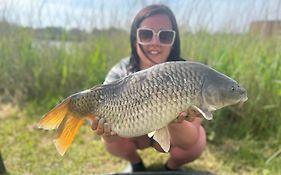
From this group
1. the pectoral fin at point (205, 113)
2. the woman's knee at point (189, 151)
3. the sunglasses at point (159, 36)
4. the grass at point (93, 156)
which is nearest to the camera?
the pectoral fin at point (205, 113)

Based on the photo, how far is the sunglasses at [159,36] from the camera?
1433 mm

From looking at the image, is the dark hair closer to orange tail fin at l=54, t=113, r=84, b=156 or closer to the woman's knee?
the woman's knee

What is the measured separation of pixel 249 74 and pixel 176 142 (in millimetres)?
852

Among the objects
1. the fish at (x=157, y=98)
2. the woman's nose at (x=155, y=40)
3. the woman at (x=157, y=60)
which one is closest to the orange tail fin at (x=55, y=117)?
the fish at (x=157, y=98)

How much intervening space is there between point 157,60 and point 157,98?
0.51 m

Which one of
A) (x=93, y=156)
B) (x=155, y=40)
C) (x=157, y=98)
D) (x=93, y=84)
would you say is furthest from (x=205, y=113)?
(x=93, y=84)

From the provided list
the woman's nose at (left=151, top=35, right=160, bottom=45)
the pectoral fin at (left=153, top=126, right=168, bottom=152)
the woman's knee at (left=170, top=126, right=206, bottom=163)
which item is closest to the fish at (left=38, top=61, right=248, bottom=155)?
the pectoral fin at (left=153, top=126, right=168, bottom=152)

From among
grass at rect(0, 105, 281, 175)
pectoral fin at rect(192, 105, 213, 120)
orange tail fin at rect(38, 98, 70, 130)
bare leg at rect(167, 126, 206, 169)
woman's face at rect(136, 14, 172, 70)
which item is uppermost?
woman's face at rect(136, 14, 172, 70)

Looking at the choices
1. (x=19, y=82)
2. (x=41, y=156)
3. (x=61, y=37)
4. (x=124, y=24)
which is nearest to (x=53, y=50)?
(x=61, y=37)

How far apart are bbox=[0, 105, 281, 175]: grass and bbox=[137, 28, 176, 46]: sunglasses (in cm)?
63

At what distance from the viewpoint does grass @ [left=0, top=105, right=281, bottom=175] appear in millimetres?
1819

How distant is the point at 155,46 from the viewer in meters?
1.45

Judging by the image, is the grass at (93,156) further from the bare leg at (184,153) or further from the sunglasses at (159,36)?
the sunglasses at (159,36)

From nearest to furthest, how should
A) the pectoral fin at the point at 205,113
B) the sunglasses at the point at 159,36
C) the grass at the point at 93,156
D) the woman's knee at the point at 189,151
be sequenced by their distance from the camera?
the pectoral fin at the point at 205,113 → the sunglasses at the point at 159,36 → the woman's knee at the point at 189,151 → the grass at the point at 93,156
